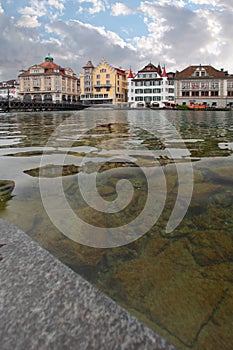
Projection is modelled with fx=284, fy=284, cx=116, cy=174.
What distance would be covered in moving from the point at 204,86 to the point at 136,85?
62.2ft

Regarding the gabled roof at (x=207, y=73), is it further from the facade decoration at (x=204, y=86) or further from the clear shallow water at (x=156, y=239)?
the clear shallow water at (x=156, y=239)

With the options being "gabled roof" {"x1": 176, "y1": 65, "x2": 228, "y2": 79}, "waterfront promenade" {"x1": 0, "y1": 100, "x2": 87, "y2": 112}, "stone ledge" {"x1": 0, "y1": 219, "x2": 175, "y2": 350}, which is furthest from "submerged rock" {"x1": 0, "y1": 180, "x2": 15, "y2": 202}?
"gabled roof" {"x1": 176, "y1": 65, "x2": 228, "y2": 79}

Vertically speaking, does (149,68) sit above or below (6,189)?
above

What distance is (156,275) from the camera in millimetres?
1828

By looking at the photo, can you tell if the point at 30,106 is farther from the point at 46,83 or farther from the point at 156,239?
the point at 46,83

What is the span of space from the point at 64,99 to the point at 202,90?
150 ft

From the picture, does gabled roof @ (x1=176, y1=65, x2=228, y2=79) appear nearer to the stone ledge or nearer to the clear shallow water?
the clear shallow water

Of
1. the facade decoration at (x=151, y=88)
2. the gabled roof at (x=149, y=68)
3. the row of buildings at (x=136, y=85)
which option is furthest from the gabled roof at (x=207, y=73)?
the gabled roof at (x=149, y=68)

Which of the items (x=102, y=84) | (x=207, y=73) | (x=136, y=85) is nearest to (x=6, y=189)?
(x=207, y=73)

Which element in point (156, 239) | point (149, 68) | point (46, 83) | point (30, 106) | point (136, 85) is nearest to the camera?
point (156, 239)

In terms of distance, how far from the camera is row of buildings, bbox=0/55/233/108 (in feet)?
252

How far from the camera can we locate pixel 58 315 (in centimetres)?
A: 129

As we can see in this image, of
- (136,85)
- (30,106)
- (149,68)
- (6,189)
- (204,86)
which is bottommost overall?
(6,189)

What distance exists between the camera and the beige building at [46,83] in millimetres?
95250
